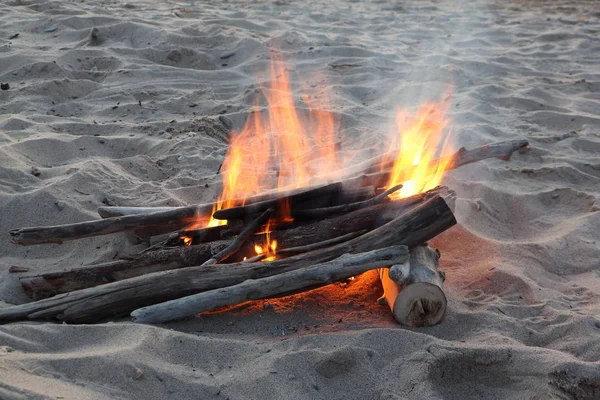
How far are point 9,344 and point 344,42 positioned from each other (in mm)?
6149

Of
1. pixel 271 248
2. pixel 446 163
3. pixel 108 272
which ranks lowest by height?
pixel 108 272


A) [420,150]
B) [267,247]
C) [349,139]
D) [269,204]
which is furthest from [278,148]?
[267,247]

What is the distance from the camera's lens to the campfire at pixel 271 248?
2.82m

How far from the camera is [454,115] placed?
5734 millimetres

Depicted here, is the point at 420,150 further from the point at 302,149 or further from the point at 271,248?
the point at 271,248

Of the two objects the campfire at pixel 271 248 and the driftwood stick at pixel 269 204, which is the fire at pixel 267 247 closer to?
the campfire at pixel 271 248

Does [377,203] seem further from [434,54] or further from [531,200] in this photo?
[434,54]

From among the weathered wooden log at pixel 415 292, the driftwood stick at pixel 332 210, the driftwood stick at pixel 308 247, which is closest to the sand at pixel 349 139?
the weathered wooden log at pixel 415 292

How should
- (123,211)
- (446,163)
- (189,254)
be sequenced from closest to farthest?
(189,254) < (123,211) < (446,163)

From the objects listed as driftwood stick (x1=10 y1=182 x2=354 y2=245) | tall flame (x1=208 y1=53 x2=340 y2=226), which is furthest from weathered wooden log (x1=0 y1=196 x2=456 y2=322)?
tall flame (x1=208 y1=53 x2=340 y2=226)

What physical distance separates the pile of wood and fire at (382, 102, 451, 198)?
0.15m

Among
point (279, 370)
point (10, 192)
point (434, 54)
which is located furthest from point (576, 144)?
point (10, 192)

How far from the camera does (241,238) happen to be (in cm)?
308

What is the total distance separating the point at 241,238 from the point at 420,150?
59.7 inches
